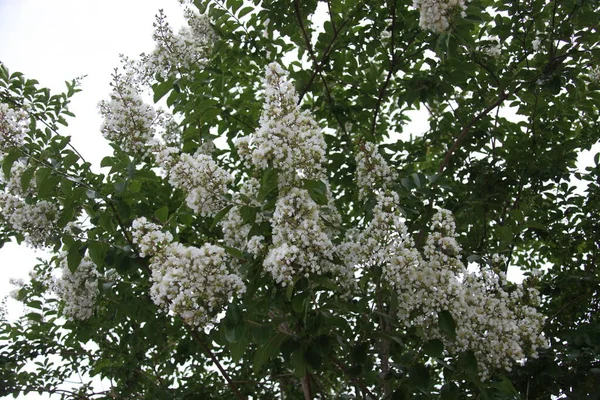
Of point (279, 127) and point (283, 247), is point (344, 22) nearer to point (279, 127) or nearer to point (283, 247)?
point (279, 127)

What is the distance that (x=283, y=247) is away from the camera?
206cm

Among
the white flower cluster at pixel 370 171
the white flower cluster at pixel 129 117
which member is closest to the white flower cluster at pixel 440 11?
the white flower cluster at pixel 370 171

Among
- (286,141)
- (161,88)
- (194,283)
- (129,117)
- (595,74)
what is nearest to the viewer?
(194,283)

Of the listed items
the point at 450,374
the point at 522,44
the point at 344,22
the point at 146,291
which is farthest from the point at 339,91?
the point at 450,374

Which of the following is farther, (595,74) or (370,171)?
(595,74)

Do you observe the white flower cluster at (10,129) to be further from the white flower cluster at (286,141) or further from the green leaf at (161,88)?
the white flower cluster at (286,141)

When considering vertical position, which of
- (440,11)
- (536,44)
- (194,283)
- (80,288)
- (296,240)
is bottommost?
(194,283)

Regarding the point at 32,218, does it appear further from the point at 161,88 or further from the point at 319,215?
the point at 319,215

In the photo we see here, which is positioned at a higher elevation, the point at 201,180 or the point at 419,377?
the point at 201,180

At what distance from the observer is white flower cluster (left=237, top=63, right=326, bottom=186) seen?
2.19m

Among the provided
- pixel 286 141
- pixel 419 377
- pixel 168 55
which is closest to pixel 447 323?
pixel 419 377

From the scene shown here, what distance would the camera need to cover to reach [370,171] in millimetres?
2619

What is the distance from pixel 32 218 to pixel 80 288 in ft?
1.68

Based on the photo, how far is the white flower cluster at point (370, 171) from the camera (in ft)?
8.58
